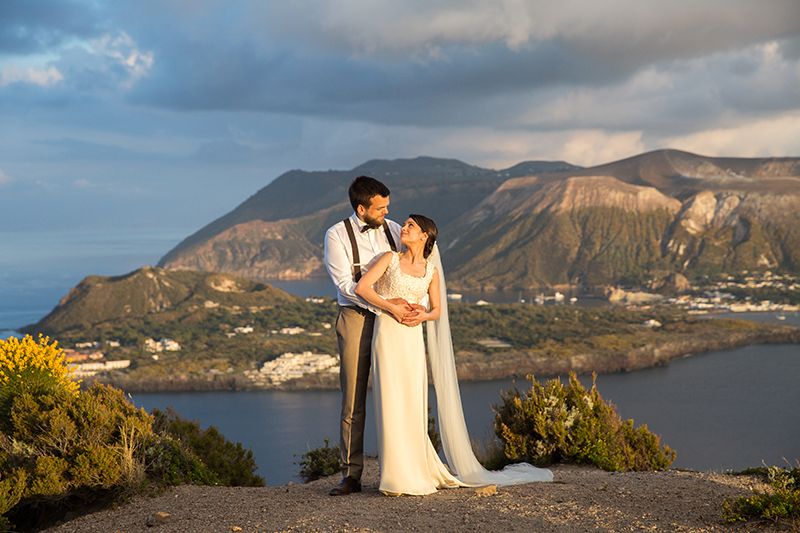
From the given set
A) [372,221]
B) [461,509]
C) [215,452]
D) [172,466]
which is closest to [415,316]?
[372,221]

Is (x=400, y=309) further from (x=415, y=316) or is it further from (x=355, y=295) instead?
(x=355, y=295)

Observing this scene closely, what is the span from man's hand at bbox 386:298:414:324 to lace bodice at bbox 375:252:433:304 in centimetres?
5

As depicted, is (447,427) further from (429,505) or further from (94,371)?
(94,371)

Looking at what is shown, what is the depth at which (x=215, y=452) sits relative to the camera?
12.8 metres

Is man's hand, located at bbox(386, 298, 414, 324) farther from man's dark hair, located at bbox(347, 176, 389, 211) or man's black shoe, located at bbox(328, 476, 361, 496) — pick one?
man's black shoe, located at bbox(328, 476, 361, 496)

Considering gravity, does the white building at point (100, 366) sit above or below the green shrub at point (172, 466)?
below

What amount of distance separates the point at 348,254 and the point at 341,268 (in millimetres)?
129

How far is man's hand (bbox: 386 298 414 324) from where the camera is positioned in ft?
24.8

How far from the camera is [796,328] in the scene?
121938mm

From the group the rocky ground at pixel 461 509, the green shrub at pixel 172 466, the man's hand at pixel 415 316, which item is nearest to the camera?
the rocky ground at pixel 461 509

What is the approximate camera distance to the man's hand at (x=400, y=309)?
755 centimetres

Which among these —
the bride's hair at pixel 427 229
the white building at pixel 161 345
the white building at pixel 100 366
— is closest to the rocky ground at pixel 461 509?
the bride's hair at pixel 427 229

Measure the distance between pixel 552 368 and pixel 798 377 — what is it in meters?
23.3

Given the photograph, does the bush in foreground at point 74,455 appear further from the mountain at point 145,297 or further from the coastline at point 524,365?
the mountain at point 145,297
